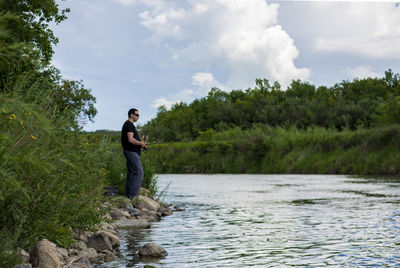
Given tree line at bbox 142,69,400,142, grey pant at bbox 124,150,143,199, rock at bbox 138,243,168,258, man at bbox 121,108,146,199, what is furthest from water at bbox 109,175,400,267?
tree line at bbox 142,69,400,142

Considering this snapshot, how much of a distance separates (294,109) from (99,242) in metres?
69.7

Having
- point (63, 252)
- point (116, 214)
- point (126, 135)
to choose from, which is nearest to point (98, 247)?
point (63, 252)

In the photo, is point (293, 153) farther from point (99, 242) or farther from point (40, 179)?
point (40, 179)

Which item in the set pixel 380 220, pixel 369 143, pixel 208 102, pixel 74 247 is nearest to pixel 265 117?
pixel 208 102

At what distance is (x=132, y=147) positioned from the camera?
12703mm

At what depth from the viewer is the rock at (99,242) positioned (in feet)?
27.2

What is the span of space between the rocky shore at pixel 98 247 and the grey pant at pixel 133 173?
34 centimetres

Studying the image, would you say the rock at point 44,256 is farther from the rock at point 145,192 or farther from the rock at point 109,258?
the rock at point 145,192

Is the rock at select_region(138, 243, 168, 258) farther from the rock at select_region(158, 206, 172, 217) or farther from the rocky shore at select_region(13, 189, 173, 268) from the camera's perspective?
the rock at select_region(158, 206, 172, 217)

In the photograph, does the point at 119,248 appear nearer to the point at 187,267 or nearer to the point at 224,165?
the point at 187,267

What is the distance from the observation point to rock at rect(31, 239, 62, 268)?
244 inches

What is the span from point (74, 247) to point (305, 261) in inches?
132

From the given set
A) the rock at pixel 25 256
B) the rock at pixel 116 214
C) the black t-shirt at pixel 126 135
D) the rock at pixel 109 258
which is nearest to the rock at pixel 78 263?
the rock at pixel 25 256

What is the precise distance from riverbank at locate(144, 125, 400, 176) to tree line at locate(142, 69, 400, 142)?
254 inches
